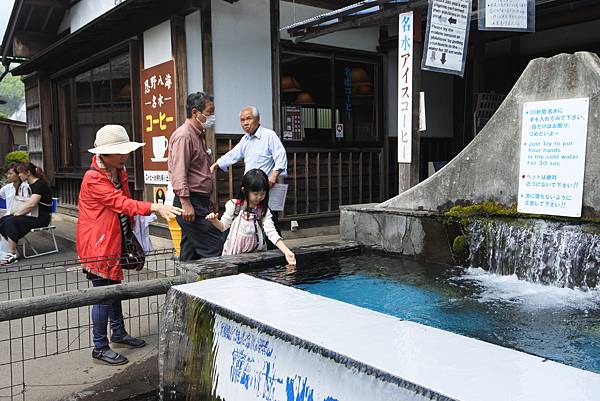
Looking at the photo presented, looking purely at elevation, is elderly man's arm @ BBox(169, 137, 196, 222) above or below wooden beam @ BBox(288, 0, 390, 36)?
below

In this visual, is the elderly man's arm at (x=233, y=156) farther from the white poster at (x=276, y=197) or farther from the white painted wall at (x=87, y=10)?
the white painted wall at (x=87, y=10)

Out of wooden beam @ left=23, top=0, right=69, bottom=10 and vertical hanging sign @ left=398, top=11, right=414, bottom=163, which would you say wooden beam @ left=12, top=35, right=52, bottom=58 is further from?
vertical hanging sign @ left=398, top=11, right=414, bottom=163

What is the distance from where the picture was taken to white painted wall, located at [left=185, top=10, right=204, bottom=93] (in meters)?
7.88

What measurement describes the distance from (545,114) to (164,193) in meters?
5.89

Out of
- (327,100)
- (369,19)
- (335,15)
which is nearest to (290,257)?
(369,19)

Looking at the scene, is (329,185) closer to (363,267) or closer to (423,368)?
(363,267)

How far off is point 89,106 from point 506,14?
31.2ft

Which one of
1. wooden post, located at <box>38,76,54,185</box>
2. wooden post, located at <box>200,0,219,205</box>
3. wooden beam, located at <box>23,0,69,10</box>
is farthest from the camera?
wooden post, located at <box>38,76,54,185</box>

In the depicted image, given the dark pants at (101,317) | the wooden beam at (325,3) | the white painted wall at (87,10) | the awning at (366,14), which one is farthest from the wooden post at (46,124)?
the dark pants at (101,317)

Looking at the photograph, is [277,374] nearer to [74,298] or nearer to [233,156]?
[74,298]

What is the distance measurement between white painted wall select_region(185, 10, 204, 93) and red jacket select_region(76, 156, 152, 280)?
13.0ft

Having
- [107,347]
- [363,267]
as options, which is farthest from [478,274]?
[107,347]

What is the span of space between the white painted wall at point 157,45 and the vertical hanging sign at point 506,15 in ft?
15.8

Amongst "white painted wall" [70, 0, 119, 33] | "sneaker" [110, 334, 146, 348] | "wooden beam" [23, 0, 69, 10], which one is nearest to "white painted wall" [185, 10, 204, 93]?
"white painted wall" [70, 0, 119, 33]
